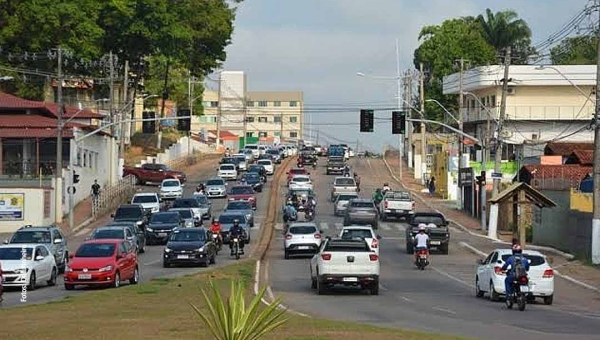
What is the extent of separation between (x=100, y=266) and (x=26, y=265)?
2.46m

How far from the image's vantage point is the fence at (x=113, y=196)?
2889 inches

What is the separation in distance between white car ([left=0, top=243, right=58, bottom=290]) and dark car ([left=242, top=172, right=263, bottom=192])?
49.7 m

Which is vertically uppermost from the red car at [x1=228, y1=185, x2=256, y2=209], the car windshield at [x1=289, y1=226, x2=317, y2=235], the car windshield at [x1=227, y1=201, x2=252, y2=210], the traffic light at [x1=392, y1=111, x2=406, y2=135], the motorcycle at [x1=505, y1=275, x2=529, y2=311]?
the traffic light at [x1=392, y1=111, x2=406, y2=135]

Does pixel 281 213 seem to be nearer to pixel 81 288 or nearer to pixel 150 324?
pixel 81 288

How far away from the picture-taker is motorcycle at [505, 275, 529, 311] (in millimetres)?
30297

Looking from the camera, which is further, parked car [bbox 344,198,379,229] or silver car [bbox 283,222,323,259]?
parked car [bbox 344,198,379,229]

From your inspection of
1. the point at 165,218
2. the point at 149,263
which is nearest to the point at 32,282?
the point at 149,263

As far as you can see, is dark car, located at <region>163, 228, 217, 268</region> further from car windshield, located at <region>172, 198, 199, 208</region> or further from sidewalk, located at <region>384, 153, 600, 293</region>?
car windshield, located at <region>172, 198, 199, 208</region>

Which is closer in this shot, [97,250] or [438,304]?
[438,304]

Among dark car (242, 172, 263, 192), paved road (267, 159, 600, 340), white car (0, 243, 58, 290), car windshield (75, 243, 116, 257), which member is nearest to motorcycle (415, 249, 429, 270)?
paved road (267, 159, 600, 340)

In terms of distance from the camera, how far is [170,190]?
8100 cm

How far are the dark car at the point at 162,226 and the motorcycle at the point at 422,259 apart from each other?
15189mm

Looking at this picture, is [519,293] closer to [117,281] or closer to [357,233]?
[117,281]

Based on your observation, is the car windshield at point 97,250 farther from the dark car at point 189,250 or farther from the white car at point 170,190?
the white car at point 170,190
